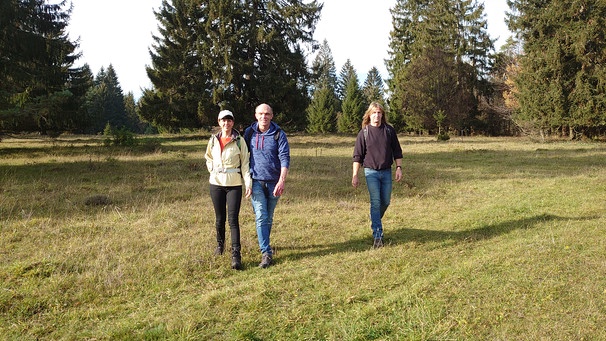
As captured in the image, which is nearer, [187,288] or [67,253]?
[187,288]

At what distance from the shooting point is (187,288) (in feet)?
13.3

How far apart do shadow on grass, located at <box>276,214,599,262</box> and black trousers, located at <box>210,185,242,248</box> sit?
68 cm

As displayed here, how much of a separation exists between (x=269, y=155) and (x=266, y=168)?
0.18 m

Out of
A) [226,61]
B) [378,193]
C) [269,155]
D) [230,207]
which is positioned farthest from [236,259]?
[226,61]

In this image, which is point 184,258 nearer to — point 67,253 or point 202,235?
point 202,235

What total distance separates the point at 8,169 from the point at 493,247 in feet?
45.5

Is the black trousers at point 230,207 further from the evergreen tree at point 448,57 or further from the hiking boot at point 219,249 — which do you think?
the evergreen tree at point 448,57

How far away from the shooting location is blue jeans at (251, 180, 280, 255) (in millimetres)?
4785

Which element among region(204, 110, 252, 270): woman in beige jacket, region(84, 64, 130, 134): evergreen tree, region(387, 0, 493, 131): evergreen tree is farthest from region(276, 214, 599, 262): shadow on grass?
region(84, 64, 130, 134): evergreen tree

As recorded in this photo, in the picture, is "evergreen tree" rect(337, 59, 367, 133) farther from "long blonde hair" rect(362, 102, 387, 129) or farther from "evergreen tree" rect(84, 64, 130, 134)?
"long blonde hair" rect(362, 102, 387, 129)

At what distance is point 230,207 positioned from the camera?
4824 mm

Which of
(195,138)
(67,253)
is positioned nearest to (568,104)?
(195,138)

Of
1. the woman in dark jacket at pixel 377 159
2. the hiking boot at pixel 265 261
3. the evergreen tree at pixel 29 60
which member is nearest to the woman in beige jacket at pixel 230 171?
the hiking boot at pixel 265 261

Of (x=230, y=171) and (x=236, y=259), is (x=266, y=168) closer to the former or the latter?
(x=230, y=171)
